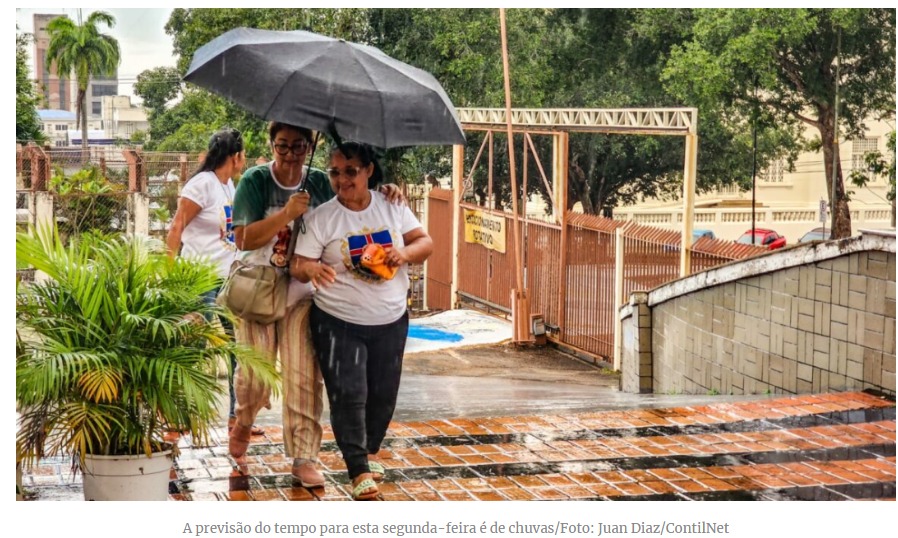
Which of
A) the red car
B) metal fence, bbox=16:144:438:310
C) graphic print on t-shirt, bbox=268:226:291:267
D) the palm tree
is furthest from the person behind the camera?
the red car

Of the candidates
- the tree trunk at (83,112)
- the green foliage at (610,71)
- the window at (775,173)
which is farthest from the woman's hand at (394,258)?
the window at (775,173)

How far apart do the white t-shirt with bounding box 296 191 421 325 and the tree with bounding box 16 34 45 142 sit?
48.9 ft

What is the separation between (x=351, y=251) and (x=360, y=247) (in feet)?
0.14

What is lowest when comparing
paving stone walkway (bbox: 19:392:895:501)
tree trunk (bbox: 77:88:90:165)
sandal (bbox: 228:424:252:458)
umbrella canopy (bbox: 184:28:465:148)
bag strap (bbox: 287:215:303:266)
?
paving stone walkway (bbox: 19:392:895:501)

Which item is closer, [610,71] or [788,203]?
[610,71]

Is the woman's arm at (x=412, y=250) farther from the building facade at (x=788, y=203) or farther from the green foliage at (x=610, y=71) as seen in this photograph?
the building facade at (x=788, y=203)

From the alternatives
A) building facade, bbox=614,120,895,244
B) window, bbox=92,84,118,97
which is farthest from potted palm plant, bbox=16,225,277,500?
window, bbox=92,84,118,97

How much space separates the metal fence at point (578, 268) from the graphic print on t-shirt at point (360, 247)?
7.47 metres

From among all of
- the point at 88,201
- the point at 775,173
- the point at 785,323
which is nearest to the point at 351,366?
the point at 785,323

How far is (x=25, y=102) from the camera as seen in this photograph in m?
20.3

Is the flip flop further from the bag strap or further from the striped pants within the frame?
the bag strap

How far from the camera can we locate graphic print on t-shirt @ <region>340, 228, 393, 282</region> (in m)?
4.82

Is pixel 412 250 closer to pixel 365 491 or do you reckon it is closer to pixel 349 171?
pixel 349 171

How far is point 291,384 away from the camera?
16.6 ft
